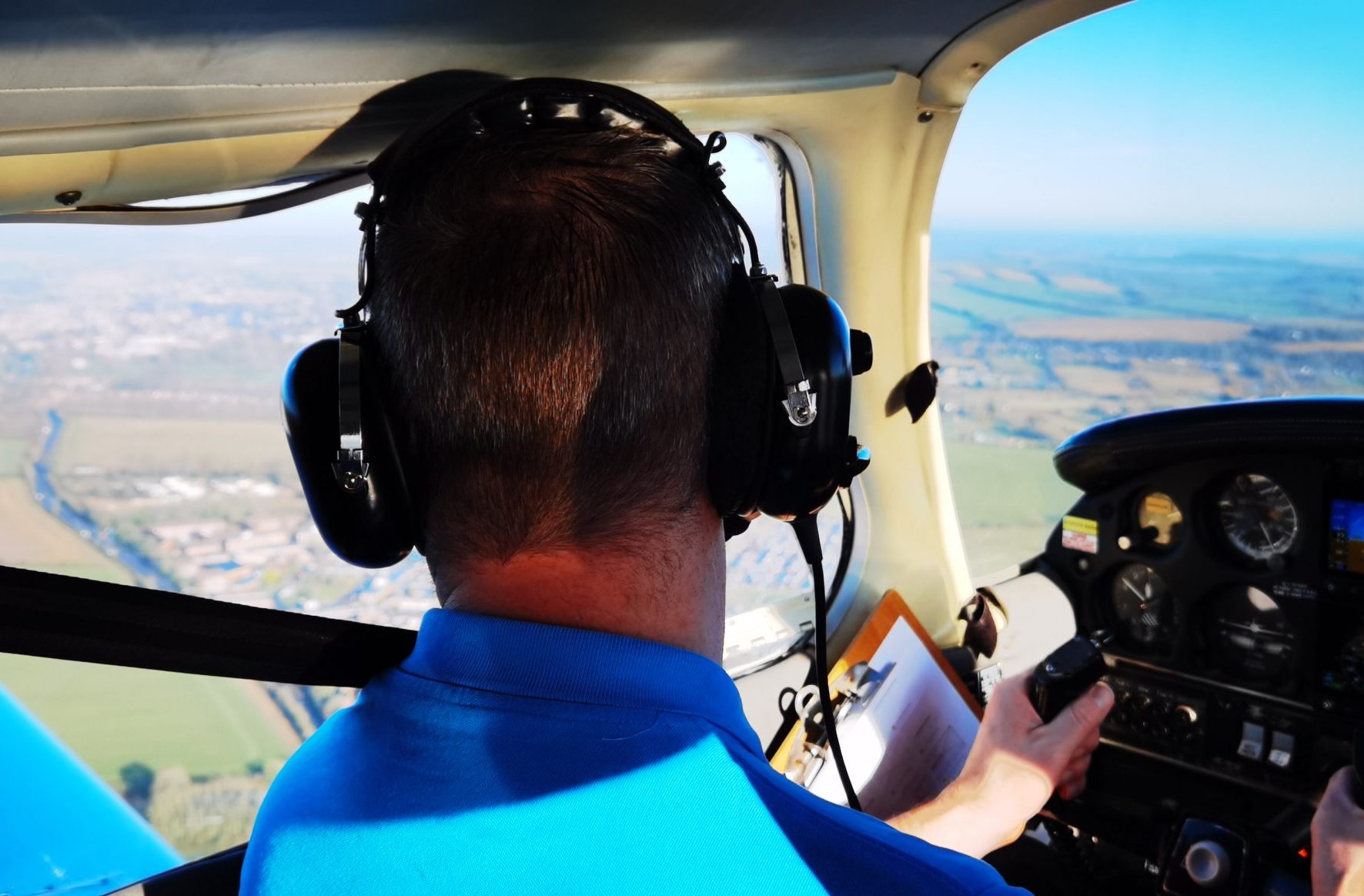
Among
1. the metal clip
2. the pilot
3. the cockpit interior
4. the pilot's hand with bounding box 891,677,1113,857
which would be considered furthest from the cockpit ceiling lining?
the pilot's hand with bounding box 891,677,1113,857

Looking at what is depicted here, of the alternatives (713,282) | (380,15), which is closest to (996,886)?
(713,282)

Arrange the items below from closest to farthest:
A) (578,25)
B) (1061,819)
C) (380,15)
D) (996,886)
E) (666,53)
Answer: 1. (996,886)
2. (380,15)
3. (578,25)
4. (666,53)
5. (1061,819)

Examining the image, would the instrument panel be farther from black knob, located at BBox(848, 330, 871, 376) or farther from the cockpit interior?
black knob, located at BBox(848, 330, 871, 376)

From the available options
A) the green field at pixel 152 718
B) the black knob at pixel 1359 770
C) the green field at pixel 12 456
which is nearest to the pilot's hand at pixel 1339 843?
the black knob at pixel 1359 770

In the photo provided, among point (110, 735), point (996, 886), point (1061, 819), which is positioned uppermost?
point (996, 886)

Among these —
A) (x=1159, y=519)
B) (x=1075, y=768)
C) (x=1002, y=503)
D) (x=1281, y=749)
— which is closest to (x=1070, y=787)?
(x=1075, y=768)

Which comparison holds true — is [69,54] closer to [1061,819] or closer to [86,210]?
[86,210]
